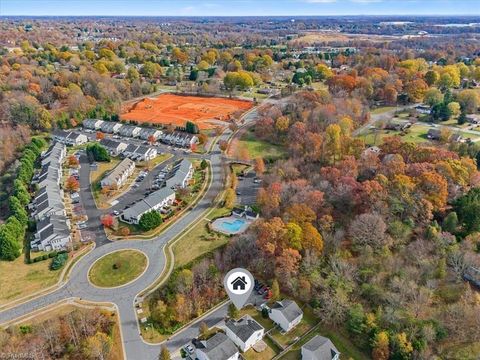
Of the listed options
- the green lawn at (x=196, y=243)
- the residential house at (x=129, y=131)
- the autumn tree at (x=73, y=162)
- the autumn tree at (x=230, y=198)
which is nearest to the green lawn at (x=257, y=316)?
the green lawn at (x=196, y=243)

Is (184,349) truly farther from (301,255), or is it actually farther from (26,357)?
(301,255)

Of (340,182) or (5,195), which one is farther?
(5,195)

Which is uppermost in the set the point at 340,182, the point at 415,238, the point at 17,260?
the point at 340,182

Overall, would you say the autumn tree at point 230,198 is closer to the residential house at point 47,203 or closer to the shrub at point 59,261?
the shrub at point 59,261

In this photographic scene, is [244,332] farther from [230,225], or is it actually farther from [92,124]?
[92,124]

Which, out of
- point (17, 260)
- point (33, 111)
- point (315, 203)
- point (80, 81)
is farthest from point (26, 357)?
point (80, 81)

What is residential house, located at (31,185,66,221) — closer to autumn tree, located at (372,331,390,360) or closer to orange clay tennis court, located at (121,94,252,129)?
orange clay tennis court, located at (121,94,252,129)
